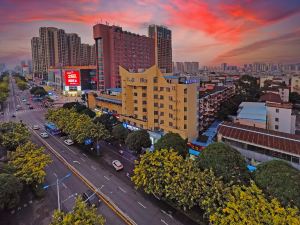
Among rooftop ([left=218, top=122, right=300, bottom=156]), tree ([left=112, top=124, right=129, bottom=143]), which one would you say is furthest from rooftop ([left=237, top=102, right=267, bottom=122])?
tree ([left=112, top=124, right=129, bottom=143])

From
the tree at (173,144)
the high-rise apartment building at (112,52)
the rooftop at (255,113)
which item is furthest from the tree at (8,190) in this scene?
the high-rise apartment building at (112,52)

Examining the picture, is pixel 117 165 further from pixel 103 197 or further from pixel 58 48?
→ pixel 58 48

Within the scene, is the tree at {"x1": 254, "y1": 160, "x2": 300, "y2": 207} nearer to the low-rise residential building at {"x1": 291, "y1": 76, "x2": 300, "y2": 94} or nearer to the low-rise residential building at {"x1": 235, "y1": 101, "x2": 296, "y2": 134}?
the low-rise residential building at {"x1": 235, "y1": 101, "x2": 296, "y2": 134}

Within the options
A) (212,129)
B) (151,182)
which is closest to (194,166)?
(151,182)

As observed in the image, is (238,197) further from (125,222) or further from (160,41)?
(160,41)

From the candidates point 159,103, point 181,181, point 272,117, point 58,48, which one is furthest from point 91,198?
point 58,48

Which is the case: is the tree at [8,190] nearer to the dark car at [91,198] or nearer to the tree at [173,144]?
the dark car at [91,198]

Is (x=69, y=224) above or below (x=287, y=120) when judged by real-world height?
below
